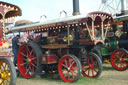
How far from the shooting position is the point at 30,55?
18.9 ft

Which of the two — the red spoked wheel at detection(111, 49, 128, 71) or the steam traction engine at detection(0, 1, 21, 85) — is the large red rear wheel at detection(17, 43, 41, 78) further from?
the red spoked wheel at detection(111, 49, 128, 71)

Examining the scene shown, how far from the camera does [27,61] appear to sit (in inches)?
227

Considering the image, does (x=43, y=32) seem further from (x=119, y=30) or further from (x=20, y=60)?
(x=119, y=30)

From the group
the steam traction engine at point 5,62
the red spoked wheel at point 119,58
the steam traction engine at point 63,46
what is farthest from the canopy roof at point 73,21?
the red spoked wheel at point 119,58

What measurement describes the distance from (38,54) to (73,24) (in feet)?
4.21

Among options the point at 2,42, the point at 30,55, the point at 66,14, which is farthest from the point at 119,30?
the point at 2,42

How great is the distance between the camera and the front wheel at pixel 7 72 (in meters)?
3.38

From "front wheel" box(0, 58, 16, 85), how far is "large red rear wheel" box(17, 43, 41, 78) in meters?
1.79

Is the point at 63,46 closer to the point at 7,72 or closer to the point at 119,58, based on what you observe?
the point at 7,72

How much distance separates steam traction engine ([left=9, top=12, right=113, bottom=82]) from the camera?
16.2ft

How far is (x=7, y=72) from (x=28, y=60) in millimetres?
2197

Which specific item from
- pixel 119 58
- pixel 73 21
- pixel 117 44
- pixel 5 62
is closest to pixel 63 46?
pixel 73 21

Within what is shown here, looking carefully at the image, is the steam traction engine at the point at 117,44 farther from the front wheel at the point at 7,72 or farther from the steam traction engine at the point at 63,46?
the front wheel at the point at 7,72

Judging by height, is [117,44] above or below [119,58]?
above
